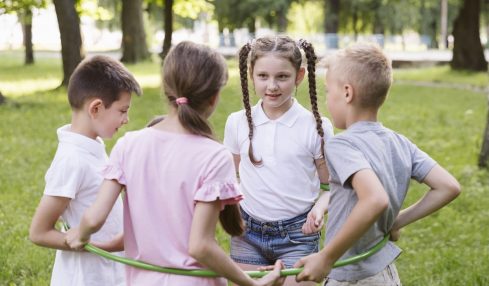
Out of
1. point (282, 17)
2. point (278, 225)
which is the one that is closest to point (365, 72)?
point (278, 225)

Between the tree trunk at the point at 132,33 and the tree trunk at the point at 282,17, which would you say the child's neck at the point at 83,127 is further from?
the tree trunk at the point at 282,17

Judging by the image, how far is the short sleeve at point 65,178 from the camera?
121 inches

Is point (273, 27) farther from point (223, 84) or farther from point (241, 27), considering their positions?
point (223, 84)

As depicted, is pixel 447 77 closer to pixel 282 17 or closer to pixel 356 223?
pixel 356 223

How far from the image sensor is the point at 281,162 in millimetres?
3758

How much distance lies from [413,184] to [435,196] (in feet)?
18.2

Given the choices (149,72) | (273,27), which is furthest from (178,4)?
(273,27)

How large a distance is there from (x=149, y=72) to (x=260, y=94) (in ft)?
78.0

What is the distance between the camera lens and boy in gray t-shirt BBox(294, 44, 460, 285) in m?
2.81

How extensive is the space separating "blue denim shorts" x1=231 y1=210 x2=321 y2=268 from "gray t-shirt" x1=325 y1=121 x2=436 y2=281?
2.11 ft

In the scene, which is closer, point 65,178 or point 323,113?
point 65,178

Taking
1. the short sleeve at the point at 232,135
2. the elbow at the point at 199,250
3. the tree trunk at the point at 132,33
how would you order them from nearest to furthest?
the elbow at the point at 199,250
the short sleeve at the point at 232,135
the tree trunk at the point at 132,33

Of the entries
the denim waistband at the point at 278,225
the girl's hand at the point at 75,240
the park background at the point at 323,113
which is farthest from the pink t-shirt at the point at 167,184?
the park background at the point at 323,113

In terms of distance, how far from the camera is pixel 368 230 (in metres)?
2.96
